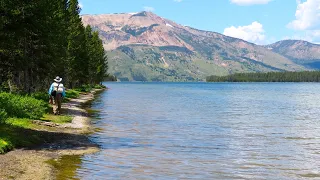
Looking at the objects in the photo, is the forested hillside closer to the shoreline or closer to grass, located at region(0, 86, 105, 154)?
grass, located at region(0, 86, 105, 154)

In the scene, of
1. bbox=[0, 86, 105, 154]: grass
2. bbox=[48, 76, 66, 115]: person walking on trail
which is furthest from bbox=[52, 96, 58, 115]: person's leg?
bbox=[0, 86, 105, 154]: grass

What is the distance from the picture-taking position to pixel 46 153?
18000 mm

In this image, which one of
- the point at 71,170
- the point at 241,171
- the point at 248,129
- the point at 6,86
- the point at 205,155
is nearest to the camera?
the point at 71,170

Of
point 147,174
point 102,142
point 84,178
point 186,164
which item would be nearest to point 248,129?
point 102,142

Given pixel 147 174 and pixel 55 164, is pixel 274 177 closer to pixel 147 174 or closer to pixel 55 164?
pixel 147 174

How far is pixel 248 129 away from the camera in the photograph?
113 ft

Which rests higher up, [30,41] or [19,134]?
[30,41]

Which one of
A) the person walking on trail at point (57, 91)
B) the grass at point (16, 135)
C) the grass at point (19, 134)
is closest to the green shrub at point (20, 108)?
the grass at point (19, 134)

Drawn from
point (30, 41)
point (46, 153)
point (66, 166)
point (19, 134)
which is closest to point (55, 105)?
point (30, 41)

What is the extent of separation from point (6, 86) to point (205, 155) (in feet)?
119

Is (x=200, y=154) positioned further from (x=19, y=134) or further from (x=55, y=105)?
(x=55, y=105)

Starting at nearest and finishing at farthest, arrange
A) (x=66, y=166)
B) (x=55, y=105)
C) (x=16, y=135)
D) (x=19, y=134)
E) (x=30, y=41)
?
1. (x=66, y=166)
2. (x=16, y=135)
3. (x=19, y=134)
4. (x=55, y=105)
5. (x=30, y=41)

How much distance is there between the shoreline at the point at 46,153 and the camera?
14.0 metres

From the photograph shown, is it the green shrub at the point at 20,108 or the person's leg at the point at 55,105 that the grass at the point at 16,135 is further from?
the person's leg at the point at 55,105
